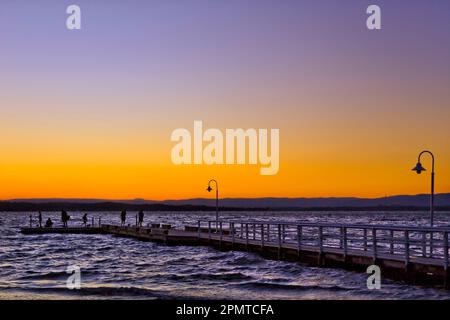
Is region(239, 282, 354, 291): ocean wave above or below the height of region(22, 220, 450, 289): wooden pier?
below

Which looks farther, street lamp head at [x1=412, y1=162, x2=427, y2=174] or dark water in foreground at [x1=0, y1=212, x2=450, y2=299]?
street lamp head at [x1=412, y1=162, x2=427, y2=174]

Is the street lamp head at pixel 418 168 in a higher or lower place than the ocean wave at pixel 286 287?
higher

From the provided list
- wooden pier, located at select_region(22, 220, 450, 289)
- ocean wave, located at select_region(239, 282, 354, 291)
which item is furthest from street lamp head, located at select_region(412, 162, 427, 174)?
ocean wave, located at select_region(239, 282, 354, 291)

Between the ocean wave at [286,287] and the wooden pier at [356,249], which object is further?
the ocean wave at [286,287]

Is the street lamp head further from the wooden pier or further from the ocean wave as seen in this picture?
the ocean wave

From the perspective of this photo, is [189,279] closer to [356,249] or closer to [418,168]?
[356,249]

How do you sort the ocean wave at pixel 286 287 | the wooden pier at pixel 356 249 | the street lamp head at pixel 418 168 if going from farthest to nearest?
the street lamp head at pixel 418 168
the ocean wave at pixel 286 287
the wooden pier at pixel 356 249

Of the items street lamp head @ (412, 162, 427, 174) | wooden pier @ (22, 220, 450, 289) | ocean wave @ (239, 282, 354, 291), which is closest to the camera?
wooden pier @ (22, 220, 450, 289)

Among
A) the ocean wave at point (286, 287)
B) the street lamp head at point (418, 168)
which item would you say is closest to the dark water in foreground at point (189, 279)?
the ocean wave at point (286, 287)

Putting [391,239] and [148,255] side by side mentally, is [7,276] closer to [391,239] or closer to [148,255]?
[148,255]

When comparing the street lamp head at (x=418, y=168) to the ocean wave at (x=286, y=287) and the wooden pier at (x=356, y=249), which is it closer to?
the wooden pier at (x=356, y=249)

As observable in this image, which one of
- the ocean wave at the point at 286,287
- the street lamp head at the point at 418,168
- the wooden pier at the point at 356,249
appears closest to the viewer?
the wooden pier at the point at 356,249

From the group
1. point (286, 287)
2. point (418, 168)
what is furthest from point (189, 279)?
point (418, 168)
